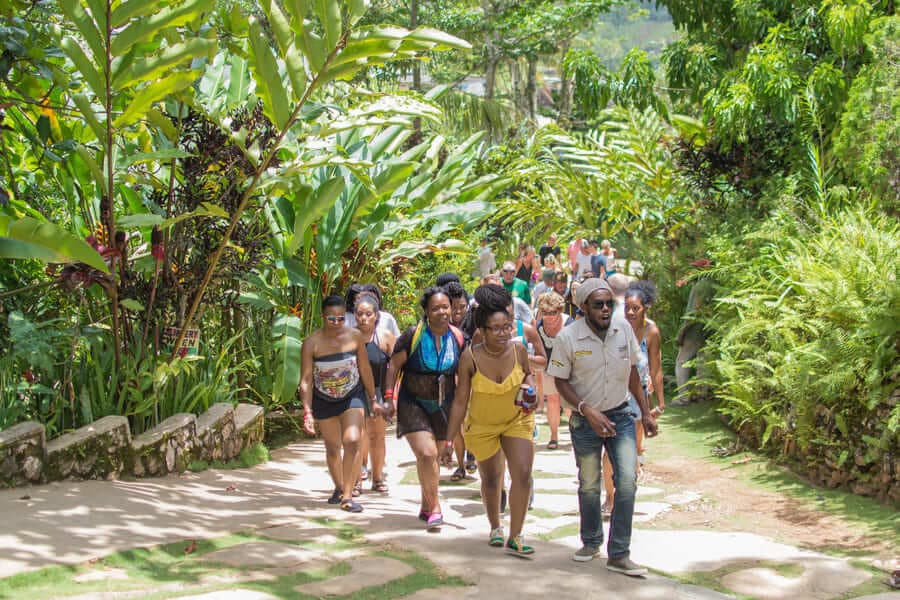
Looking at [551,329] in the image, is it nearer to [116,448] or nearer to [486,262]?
[116,448]

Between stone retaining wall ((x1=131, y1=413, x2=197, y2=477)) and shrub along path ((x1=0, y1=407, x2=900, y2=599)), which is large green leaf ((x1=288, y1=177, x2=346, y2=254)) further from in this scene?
shrub along path ((x1=0, y1=407, x2=900, y2=599))

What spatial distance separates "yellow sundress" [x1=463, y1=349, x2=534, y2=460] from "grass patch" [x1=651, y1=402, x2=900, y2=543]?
2.58m

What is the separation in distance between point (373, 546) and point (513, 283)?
7.60 meters

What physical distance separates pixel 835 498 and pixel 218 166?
571 cm

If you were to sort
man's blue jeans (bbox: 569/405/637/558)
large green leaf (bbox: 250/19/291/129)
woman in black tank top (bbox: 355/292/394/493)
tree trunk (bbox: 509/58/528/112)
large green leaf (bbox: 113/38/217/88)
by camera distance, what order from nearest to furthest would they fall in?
man's blue jeans (bbox: 569/405/637/558) < large green leaf (bbox: 113/38/217/88) < large green leaf (bbox: 250/19/291/129) < woman in black tank top (bbox: 355/292/394/493) < tree trunk (bbox: 509/58/528/112)

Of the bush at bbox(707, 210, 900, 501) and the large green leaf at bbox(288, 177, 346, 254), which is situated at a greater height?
the large green leaf at bbox(288, 177, 346, 254)

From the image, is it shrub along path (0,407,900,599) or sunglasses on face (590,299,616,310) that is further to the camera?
sunglasses on face (590,299,616,310)

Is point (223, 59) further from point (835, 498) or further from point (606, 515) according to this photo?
point (835, 498)

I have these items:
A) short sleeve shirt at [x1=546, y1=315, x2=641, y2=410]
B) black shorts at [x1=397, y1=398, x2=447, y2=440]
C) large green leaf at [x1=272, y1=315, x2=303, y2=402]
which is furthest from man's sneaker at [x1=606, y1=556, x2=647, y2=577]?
large green leaf at [x1=272, y1=315, x2=303, y2=402]

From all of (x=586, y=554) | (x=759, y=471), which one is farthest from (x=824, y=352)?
(x=586, y=554)

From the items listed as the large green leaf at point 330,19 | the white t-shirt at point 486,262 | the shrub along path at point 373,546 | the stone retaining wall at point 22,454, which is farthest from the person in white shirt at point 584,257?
the stone retaining wall at point 22,454

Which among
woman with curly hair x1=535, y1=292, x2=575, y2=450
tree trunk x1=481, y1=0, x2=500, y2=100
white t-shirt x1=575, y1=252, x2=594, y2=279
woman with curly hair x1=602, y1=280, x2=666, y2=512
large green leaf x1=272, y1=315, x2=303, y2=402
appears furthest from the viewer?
tree trunk x1=481, y1=0, x2=500, y2=100

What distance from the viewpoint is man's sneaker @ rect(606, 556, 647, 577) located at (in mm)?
5344

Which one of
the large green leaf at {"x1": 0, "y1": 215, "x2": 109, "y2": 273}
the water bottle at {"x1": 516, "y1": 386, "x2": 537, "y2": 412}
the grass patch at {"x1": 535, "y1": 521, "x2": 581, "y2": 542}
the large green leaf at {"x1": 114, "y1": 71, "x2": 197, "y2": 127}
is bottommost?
the grass patch at {"x1": 535, "y1": 521, "x2": 581, "y2": 542}
